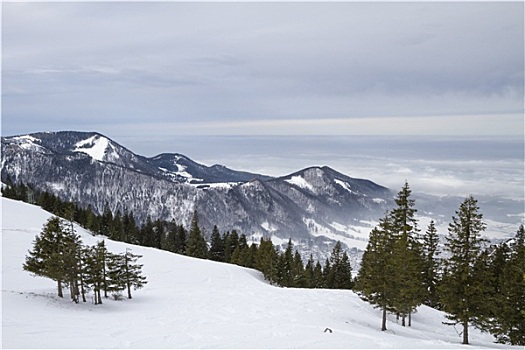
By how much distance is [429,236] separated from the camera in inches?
A: 1697

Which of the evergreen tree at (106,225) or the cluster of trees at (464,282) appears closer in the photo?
the cluster of trees at (464,282)

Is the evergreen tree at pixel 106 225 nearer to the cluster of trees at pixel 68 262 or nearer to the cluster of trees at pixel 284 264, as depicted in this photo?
the cluster of trees at pixel 284 264

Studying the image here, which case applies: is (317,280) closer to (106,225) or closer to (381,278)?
(381,278)

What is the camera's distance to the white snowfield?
17750 millimetres

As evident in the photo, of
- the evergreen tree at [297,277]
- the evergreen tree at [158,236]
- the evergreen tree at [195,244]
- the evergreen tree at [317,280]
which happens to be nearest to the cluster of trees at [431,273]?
the evergreen tree at [297,277]

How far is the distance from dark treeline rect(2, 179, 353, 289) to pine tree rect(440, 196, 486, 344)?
33534 millimetres

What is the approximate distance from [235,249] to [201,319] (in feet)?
157

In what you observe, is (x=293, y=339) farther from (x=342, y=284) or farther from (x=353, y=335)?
(x=342, y=284)

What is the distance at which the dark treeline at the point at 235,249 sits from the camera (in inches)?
2375

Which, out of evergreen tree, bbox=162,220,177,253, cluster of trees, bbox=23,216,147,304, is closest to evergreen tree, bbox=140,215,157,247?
evergreen tree, bbox=162,220,177,253

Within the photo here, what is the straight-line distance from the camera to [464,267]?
23.5 m

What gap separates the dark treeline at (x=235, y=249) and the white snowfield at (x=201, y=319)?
1238 cm

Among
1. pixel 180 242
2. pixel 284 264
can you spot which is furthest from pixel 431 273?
pixel 180 242

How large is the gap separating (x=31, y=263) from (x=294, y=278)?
39.2m
